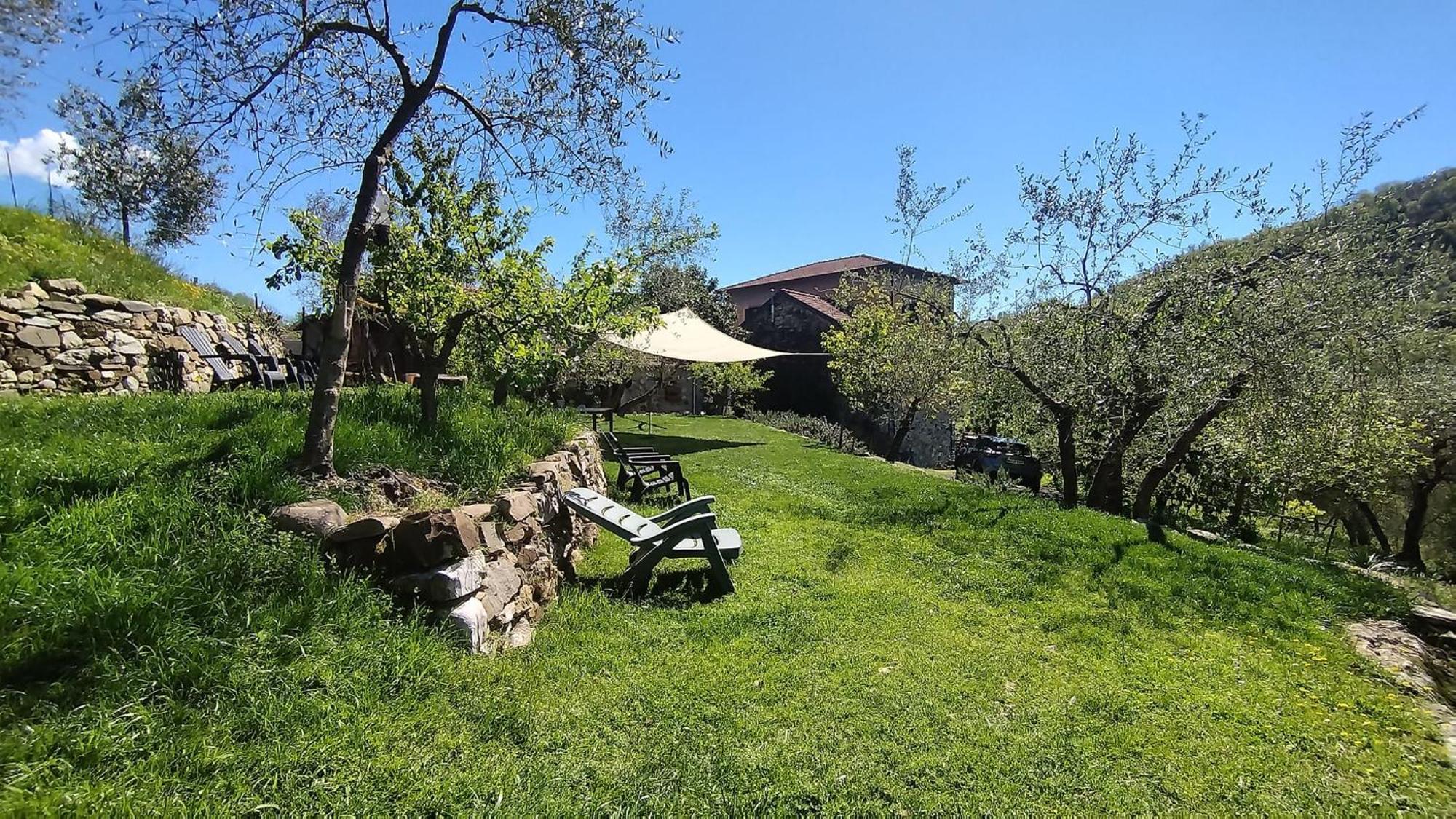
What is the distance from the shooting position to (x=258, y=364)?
29.9 ft

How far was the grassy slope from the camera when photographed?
7.45 metres

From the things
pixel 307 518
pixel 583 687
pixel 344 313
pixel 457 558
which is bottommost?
pixel 583 687

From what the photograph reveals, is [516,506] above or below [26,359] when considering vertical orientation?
below

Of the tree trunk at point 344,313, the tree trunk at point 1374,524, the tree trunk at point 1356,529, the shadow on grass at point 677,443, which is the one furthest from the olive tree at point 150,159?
the tree trunk at point 1356,529

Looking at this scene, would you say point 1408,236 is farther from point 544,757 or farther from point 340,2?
point 340,2

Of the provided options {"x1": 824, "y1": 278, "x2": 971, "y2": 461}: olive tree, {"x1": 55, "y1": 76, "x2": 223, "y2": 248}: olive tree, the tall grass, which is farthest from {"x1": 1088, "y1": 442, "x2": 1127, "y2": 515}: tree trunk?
{"x1": 55, "y1": 76, "x2": 223, "y2": 248}: olive tree

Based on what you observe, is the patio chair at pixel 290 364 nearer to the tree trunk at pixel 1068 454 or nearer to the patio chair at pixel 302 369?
the patio chair at pixel 302 369

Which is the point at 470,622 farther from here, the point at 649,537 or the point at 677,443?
the point at 677,443

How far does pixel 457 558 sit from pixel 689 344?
1158cm

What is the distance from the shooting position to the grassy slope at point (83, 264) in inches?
293

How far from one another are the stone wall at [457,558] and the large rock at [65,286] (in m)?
7.31

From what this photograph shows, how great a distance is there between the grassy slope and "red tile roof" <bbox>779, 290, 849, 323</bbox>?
1696 cm

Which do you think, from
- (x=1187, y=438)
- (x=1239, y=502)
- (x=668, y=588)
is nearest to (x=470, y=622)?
(x=668, y=588)

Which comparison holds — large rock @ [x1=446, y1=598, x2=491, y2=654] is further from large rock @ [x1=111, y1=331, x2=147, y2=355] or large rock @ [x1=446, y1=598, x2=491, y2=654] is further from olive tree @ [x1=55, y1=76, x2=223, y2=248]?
large rock @ [x1=111, y1=331, x2=147, y2=355]
